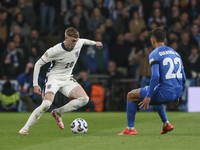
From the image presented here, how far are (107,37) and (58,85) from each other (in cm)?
830

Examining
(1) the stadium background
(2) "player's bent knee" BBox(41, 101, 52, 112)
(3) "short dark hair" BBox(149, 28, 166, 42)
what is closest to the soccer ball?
(2) "player's bent knee" BBox(41, 101, 52, 112)

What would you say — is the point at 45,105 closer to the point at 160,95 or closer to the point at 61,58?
the point at 61,58

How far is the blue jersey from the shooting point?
746cm

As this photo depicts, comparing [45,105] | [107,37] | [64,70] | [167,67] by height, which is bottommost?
[45,105]

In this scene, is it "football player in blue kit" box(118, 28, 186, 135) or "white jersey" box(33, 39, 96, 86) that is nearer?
"football player in blue kit" box(118, 28, 186, 135)

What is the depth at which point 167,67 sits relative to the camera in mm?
7477

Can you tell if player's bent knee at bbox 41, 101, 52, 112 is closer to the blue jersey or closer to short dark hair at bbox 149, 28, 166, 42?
the blue jersey

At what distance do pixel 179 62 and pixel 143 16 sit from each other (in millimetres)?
11204

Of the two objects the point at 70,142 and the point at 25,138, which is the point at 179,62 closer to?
the point at 70,142

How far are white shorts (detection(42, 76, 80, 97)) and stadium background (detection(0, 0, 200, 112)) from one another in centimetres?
682

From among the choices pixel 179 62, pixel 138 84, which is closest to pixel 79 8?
pixel 138 84

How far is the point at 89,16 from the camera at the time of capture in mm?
17875

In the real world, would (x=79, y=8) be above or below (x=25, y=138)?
above

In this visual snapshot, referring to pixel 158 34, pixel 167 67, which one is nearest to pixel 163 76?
pixel 167 67
